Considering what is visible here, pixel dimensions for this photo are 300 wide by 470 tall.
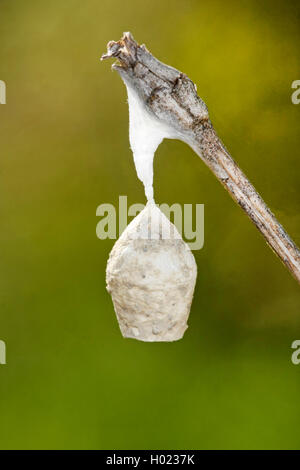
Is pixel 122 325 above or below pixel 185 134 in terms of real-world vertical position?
below

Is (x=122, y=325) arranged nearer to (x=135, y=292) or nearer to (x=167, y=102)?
(x=135, y=292)

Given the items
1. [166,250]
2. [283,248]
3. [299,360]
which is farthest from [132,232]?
[299,360]

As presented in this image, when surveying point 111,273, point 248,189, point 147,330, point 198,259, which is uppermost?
point 198,259

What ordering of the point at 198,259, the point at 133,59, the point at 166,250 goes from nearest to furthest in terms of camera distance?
1. the point at 133,59
2. the point at 166,250
3. the point at 198,259

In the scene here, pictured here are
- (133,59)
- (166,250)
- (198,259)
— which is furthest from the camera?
(198,259)

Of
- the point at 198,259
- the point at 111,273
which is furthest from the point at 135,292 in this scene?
the point at 198,259

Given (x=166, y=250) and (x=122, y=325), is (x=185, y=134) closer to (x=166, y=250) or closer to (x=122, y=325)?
(x=166, y=250)

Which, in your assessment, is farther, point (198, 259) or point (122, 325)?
point (198, 259)
